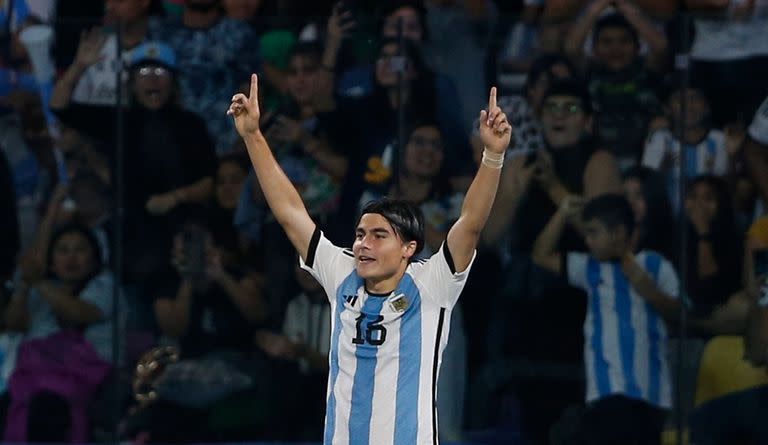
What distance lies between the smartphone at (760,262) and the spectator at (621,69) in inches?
32.4

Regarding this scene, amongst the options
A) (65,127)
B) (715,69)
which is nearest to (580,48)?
(715,69)

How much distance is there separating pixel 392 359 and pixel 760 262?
350 centimetres

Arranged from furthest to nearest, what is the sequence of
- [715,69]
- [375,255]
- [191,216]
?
[191,216] < [715,69] < [375,255]

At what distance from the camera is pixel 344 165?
29.6 ft

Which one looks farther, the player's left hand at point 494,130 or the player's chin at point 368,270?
the player's chin at point 368,270

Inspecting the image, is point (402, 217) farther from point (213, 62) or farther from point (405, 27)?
point (213, 62)

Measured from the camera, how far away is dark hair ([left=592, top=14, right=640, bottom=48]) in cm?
870

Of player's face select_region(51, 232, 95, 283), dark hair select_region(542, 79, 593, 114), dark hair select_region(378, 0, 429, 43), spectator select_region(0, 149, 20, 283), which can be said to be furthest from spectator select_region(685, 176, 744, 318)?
spectator select_region(0, 149, 20, 283)

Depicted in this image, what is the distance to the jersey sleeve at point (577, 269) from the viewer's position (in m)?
8.77

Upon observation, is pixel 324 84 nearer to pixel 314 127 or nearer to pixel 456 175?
pixel 314 127

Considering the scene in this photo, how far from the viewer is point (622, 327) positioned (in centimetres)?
868

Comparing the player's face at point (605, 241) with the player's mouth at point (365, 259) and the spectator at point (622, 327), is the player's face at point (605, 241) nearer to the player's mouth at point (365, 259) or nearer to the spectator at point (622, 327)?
the spectator at point (622, 327)

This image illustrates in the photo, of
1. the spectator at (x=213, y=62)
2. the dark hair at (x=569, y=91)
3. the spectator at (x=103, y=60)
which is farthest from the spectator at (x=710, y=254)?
the spectator at (x=103, y=60)

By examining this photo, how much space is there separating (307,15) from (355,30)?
27.5 inches
